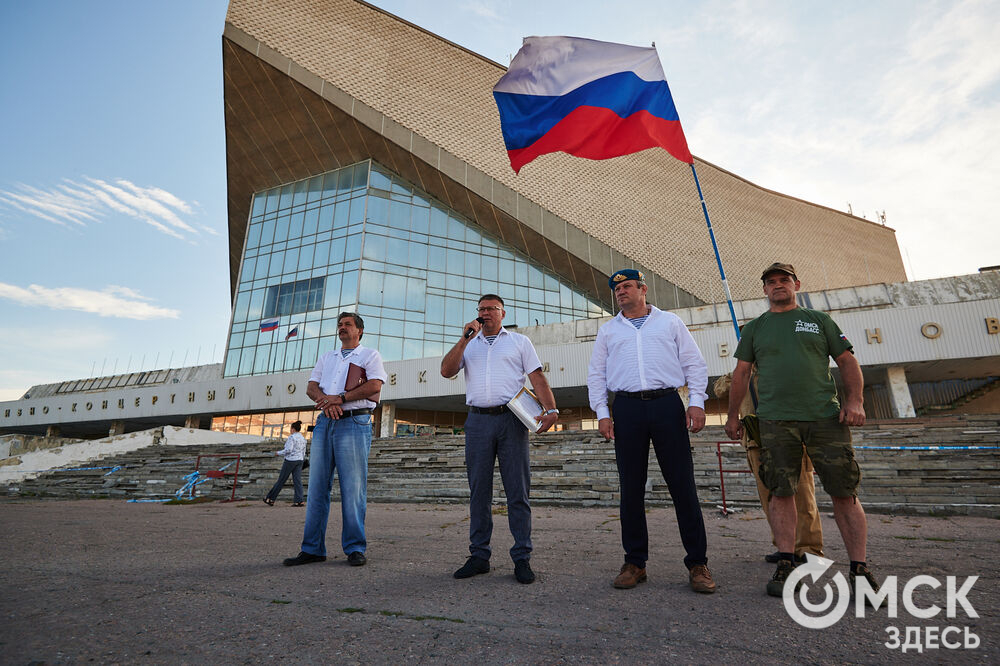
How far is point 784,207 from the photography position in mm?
Result: 42219

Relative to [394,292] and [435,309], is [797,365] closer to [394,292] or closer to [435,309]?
[435,309]

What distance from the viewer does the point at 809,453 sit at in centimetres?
281

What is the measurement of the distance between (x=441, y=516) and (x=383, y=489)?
4296 mm

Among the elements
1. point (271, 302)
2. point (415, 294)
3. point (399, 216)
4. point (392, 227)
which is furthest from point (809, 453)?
point (271, 302)

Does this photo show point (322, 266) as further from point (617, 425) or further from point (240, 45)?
point (617, 425)

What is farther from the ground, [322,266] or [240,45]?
[240,45]

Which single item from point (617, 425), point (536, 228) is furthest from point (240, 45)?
point (617, 425)

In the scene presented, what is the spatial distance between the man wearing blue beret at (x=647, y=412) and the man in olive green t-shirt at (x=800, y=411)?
1.29ft

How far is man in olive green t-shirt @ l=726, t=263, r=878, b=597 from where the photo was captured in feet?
8.84

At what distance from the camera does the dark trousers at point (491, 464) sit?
3.25m

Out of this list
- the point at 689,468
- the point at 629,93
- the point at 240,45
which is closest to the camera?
the point at 689,468

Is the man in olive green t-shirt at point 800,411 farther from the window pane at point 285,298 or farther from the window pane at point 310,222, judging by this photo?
the window pane at point 310,222

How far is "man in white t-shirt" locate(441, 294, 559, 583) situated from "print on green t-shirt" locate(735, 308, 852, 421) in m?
1.27

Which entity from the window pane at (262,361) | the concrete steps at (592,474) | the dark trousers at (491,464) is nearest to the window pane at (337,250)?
the window pane at (262,361)
